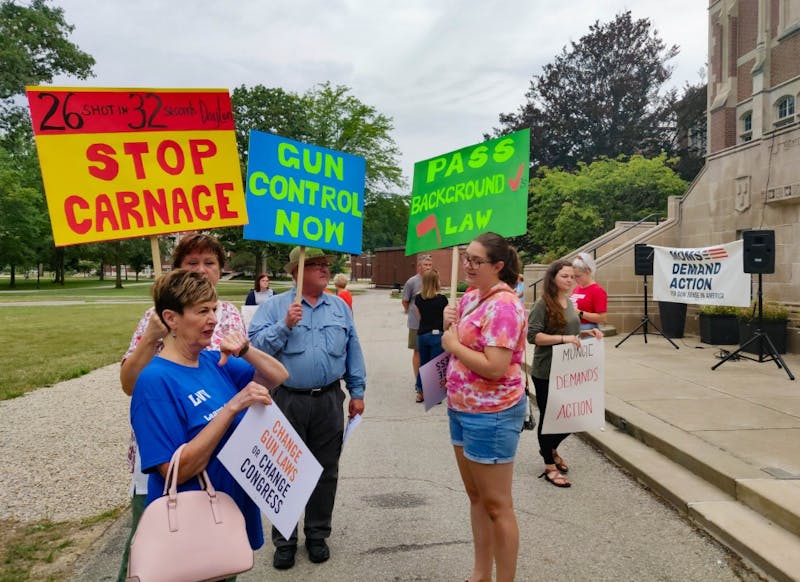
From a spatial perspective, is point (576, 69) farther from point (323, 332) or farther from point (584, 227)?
point (323, 332)

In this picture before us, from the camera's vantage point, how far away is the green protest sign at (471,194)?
13.5 feet

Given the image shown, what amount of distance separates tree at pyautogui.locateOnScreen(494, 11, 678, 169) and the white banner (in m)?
36.0

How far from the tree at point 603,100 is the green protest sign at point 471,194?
44.9m

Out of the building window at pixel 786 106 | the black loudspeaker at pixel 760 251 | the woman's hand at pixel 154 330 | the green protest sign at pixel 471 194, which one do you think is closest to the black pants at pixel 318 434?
the green protest sign at pixel 471 194

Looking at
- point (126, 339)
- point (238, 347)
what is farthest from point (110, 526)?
point (126, 339)

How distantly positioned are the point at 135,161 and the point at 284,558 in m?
2.48

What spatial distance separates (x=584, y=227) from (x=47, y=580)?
2905 cm

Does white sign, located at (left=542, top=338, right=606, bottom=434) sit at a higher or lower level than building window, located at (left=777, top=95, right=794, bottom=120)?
lower

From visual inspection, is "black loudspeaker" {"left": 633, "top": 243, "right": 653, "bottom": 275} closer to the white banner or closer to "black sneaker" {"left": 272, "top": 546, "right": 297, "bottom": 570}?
the white banner

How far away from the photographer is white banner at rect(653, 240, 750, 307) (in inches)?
421

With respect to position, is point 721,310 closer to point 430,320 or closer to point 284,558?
point 430,320

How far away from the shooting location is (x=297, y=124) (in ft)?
148

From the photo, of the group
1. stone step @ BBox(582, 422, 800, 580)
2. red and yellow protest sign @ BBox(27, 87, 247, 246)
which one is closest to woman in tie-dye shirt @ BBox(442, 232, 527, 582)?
red and yellow protest sign @ BBox(27, 87, 247, 246)

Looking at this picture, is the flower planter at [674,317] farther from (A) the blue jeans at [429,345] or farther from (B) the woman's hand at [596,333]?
(B) the woman's hand at [596,333]
